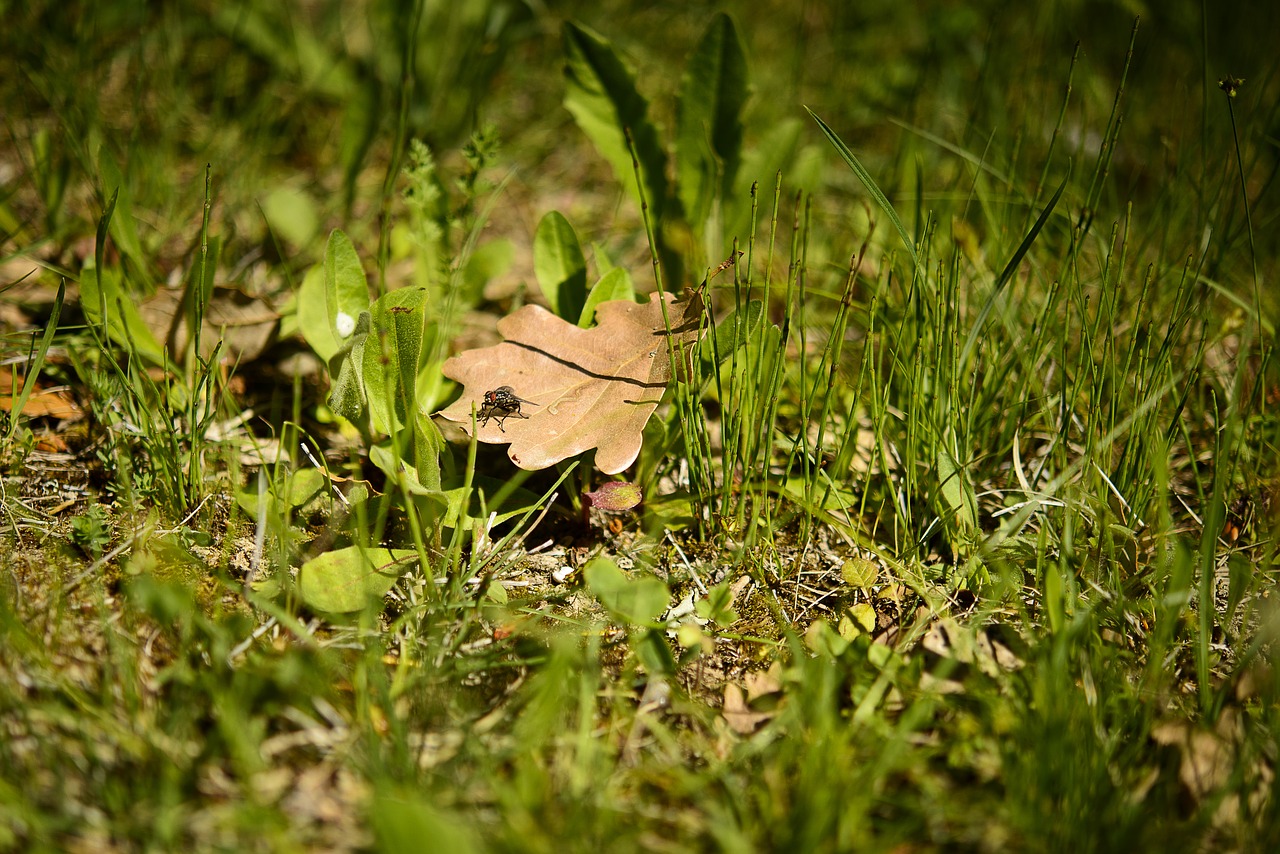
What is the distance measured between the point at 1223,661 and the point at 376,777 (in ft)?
4.35

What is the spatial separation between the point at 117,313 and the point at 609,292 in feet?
3.29

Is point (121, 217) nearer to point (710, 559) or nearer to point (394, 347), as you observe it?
point (394, 347)

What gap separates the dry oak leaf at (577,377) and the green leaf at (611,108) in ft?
1.69

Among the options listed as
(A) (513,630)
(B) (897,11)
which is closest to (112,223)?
(A) (513,630)

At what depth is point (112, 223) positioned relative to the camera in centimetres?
197

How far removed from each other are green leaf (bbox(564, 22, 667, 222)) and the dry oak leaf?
514 mm

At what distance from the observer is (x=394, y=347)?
1604mm

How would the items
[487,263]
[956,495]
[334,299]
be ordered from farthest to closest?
[487,263] → [334,299] → [956,495]

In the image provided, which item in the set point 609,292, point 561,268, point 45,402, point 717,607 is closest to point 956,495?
point 717,607

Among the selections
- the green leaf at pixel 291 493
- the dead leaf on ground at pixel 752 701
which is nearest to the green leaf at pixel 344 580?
the green leaf at pixel 291 493

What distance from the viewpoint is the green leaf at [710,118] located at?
2.09 metres

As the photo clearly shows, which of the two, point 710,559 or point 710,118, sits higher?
point 710,118

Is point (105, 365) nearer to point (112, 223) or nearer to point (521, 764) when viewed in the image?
point (112, 223)

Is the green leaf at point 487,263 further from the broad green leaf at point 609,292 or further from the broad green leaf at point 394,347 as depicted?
the broad green leaf at point 394,347
